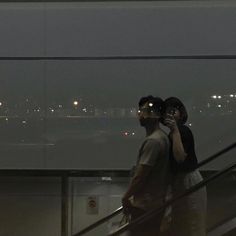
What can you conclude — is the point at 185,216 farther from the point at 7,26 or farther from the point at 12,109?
the point at 7,26

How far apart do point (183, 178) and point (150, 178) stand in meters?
0.38

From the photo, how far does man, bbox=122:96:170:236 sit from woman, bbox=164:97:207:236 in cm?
11

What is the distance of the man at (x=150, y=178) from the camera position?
12.9 feet

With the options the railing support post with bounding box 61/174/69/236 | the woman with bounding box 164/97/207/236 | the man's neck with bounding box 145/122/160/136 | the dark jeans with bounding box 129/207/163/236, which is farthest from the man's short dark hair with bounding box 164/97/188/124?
the railing support post with bounding box 61/174/69/236

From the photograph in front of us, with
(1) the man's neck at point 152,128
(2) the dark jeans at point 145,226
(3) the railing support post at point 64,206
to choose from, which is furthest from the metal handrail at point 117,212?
(1) the man's neck at point 152,128

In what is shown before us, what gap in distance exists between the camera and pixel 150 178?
4.03m

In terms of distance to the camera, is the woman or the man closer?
the man

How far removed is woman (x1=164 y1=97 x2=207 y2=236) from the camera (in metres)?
4.12

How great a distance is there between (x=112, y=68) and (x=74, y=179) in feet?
3.70

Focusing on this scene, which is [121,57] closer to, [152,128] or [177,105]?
[177,105]

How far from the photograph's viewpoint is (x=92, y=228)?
4.89 meters

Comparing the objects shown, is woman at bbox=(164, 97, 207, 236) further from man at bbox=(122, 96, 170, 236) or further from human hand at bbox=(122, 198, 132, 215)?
human hand at bbox=(122, 198, 132, 215)

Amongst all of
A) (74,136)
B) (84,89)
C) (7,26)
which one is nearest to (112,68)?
(84,89)

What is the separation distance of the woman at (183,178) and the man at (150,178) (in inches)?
4.2
